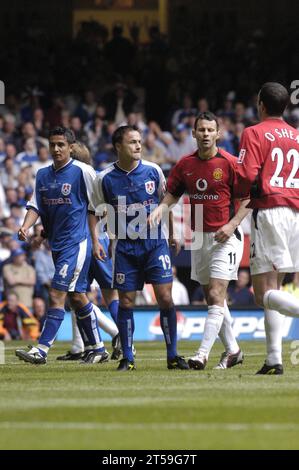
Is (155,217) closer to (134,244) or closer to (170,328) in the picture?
(134,244)

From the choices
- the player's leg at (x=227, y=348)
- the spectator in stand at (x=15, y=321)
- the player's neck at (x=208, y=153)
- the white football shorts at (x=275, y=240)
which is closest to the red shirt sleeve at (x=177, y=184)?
the player's neck at (x=208, y=153)

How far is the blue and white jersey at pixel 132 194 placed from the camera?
38.6 ft

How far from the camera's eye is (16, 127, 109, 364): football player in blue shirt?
12.8 metres

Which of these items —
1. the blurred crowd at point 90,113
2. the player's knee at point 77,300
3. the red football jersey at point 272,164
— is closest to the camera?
the red football jersey at point 272,164

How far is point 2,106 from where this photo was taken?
85.8 ft

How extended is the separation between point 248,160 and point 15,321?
11174 millimetres

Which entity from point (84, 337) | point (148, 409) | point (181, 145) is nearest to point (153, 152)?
point (181, 145)

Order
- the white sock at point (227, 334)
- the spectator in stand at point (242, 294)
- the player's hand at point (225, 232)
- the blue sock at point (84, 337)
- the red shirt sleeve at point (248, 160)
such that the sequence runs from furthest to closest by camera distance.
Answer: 1. the spectator in stand at point (242, 294)
2. the blue sock at point (84, 337)
3. the white sock at point (227, 334)
4. the player's hand at point (225, 232)
5. the red shirt sleeve at point (248, 160)

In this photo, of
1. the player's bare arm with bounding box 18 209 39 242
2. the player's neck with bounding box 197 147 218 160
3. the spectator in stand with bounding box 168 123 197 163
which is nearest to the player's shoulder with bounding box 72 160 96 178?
the player's bare arm with bounding box 18 209 39 242

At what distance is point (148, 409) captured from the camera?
8.38 meters

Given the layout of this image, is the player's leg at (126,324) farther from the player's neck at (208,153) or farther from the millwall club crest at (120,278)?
the player's neck at (208,153)

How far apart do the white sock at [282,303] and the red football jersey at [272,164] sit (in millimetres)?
755

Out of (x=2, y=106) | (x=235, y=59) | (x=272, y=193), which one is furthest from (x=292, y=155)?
(x=235, y=59)
